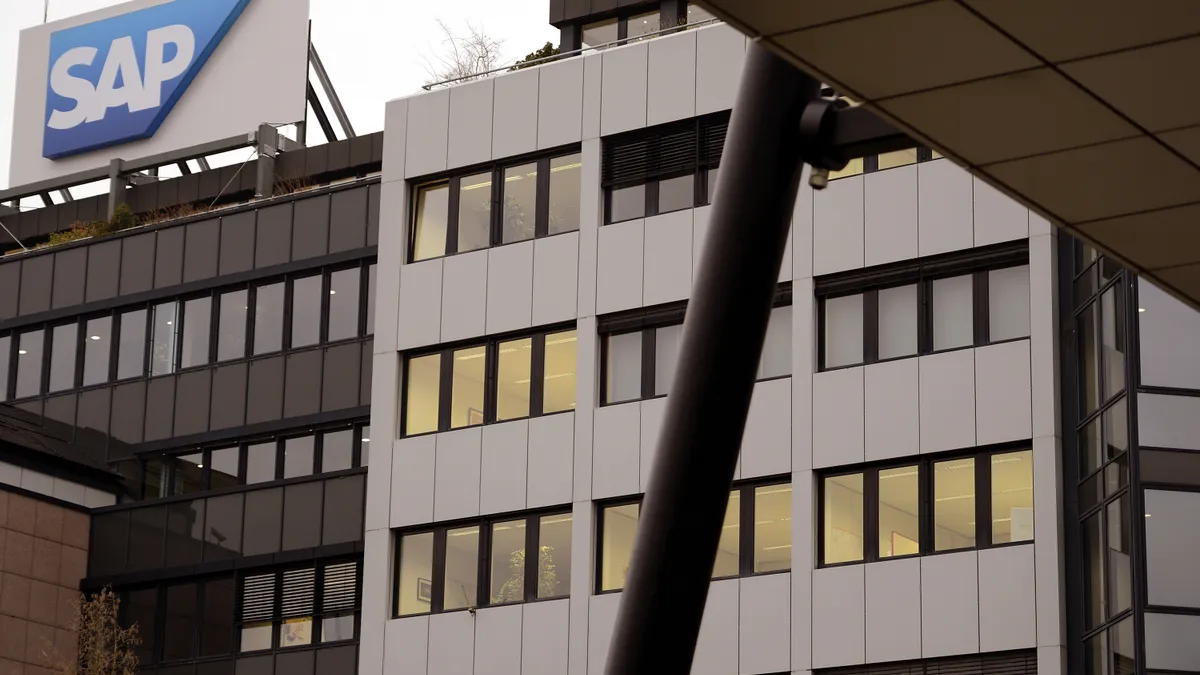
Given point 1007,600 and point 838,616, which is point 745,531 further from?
point 1007,600

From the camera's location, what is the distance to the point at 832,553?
1485 inches

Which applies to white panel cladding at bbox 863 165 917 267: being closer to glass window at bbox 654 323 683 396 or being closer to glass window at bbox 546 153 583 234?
glass window at bbox 654 323 683 396

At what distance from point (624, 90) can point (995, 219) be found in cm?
883

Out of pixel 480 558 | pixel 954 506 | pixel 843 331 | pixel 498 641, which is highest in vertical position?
pixel 843 331

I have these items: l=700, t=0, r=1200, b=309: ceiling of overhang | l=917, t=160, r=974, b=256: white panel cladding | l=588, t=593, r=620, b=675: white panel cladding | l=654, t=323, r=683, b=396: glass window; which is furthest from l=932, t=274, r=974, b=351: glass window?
l=700, t=0, r=1200, b=309: ceiling of overhang

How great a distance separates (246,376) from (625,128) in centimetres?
1159

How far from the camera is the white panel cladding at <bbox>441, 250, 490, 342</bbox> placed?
4306 centimetres

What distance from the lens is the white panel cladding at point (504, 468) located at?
41375mm

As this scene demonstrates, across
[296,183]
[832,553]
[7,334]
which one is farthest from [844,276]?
[7,334]

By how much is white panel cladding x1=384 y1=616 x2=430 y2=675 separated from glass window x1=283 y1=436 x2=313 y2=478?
556 cm

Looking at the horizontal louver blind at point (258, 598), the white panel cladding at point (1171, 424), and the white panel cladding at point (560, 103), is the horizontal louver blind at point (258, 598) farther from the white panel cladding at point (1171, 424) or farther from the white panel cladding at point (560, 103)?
the white panel cladding at point (1171, 424)

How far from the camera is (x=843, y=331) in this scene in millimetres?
38844

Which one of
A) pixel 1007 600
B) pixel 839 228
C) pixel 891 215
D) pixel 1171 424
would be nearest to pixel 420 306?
pixel 839 228

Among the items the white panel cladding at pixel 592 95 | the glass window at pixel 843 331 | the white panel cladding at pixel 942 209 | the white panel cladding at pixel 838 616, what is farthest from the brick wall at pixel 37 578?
the white panel cladding at pixel 942 209
